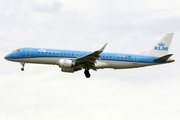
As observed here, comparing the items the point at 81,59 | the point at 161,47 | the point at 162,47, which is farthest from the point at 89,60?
the point at 162,47

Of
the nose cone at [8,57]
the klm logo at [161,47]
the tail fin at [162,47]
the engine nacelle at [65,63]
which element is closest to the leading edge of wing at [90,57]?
the engine nacelle at [65,63]

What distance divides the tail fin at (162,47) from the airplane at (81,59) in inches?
33.0

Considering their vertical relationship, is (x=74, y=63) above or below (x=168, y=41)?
below

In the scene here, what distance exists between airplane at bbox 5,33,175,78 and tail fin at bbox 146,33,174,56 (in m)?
0.84

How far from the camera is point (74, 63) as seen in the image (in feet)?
160

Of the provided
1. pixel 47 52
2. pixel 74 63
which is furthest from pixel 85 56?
pixel 47 52

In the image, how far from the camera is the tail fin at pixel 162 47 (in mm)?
52969

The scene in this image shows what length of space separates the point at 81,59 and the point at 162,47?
13.7 metres

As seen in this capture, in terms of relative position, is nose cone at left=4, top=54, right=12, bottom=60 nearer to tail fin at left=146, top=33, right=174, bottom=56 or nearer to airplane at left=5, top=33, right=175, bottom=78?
airplane at left=5, top=33, right=175, bottom=78

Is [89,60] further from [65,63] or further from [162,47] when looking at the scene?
[162,47]

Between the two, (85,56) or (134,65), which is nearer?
(85,56)

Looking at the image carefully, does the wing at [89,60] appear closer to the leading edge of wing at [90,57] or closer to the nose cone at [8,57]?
the leading edge of wing at [90,57]

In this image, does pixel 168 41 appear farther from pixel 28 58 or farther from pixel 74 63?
pixel 28 58

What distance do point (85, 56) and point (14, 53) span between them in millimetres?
11430
